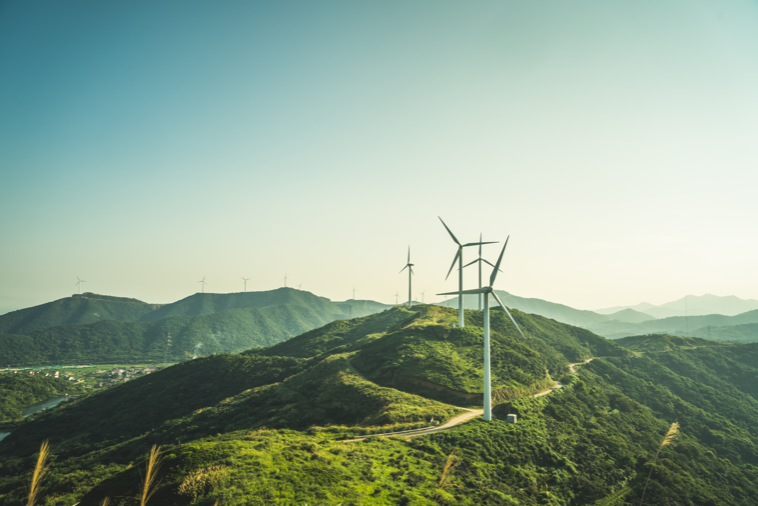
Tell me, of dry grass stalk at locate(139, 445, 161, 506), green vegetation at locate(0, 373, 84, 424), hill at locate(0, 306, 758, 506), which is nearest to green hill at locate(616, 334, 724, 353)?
hill at locate(0, 306, 758, 506)

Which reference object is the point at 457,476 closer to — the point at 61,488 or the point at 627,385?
the point at 61,488

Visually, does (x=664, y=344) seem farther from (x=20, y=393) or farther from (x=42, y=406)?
(x=20, y=393)

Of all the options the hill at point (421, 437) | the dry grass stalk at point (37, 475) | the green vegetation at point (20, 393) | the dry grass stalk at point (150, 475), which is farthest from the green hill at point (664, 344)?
the green vegetation at point (20, 393)

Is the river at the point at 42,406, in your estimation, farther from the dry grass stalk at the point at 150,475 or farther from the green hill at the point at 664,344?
the green hill at the point at 664,344

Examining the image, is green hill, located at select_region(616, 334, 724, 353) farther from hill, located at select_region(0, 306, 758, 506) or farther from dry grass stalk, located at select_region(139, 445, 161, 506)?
dry grass stalk, located at select_region(139, 445, 161, 506)

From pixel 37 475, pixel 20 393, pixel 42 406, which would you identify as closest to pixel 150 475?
pixel 37 475
